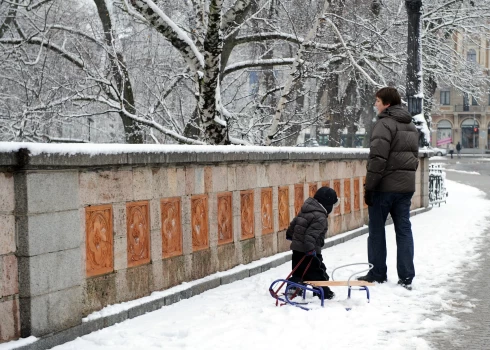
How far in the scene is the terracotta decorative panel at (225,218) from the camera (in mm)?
8820

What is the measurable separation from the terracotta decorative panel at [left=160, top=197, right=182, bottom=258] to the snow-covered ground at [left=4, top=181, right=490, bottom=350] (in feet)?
1.65

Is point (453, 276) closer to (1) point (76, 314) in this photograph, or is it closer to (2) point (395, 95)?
(2) point (395, 95)

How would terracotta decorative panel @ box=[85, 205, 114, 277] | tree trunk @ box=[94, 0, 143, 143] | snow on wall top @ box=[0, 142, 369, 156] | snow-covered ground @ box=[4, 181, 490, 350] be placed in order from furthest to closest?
tree trunk @ box=[94, 0, 143, 143] → terracotta decorative panel @ box=[85, 205, 114, 277] → snow-covered ground @ box=[4, 181, 490, 350] → snow on wall top @ box=[0, 142, 369, 156]

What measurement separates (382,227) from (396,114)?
3.94 feet

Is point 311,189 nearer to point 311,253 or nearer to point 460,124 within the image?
point 311,253

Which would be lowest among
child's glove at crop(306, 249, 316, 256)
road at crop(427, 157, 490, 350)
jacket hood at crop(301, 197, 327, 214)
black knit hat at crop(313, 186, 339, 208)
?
road at crop(427, 157, 490, 350)

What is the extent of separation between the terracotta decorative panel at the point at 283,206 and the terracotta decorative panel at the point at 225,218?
1545 millimetres

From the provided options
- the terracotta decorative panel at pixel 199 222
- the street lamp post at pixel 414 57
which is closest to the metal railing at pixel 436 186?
the street lamp post at pixel 414 57

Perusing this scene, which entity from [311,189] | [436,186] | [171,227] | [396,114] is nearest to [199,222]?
[171,227]

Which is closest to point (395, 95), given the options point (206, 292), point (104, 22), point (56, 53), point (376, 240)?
point (376, 240)

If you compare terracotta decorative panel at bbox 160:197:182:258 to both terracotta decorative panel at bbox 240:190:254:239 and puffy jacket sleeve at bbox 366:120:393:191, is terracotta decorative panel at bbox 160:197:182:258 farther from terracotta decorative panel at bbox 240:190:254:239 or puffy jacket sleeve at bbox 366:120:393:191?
puffy jacket sleeve at bbox 366:120:393:191

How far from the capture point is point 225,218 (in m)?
8.95

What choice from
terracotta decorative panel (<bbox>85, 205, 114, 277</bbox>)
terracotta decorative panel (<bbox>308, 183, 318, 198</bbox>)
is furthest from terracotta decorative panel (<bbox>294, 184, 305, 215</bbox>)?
terracotta decorative panel (<bbox>85, 205, 114, 277</bbox>)

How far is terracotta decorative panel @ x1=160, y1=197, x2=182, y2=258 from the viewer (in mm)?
7734
